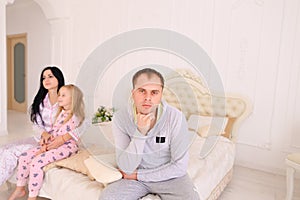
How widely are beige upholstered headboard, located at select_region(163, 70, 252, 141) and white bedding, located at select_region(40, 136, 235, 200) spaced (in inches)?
35.4

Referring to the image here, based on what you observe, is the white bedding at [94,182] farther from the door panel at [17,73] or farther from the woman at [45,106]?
the door panel at [17,73]

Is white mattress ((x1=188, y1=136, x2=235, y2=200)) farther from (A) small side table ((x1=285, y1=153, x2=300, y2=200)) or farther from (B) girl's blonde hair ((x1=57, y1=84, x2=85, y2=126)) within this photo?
(B) girl's blonde hair ((x1=57, y1=84, x2=85, y2=126))

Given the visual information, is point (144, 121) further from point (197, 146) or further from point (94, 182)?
point (197, 146)

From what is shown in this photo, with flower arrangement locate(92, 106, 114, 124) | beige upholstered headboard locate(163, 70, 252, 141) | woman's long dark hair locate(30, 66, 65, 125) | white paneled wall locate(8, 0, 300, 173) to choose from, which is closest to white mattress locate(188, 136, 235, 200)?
beige upholstered headboard locate(163, 70, 252, 141)

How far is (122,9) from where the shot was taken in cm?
421

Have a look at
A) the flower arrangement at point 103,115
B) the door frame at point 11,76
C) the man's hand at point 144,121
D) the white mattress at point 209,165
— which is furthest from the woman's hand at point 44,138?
the door frame at point 11,76

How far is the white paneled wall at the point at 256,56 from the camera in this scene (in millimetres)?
2895

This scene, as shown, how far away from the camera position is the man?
1390 mm

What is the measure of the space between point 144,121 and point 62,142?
90 cm

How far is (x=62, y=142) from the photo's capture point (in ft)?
6.36

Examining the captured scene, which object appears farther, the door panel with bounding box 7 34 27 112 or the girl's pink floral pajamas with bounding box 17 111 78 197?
the door panel with bounding box 7 34 27 112

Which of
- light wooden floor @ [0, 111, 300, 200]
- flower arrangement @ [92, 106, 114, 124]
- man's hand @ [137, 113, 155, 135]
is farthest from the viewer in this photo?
flower arrangement @ [92, 106, 114, 124]

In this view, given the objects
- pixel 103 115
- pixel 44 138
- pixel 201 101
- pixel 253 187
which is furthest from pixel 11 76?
pixel 253 187

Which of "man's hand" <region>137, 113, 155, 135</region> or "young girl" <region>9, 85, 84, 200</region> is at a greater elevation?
"man's hand" <region>137, 113, 155, 135</region>
